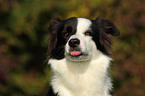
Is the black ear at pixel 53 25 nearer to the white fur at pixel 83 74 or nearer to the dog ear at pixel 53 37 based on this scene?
the dog ear at pixel 53 37

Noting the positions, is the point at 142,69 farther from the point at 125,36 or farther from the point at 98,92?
the point at 98,92

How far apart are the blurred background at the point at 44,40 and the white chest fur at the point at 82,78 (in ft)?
18.3

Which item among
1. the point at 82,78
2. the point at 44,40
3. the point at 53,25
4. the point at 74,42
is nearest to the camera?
the point at 74,42

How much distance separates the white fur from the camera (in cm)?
417

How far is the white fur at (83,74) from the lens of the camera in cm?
417

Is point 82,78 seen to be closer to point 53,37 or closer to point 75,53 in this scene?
point 75,53

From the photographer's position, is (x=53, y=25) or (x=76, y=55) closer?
(x=76, y=55)

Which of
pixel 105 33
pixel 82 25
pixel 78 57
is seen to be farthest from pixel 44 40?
pixel 78 57

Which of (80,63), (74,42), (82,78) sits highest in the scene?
(74,42)

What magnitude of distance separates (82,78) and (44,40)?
6.86 meters

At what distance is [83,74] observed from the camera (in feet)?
14.0

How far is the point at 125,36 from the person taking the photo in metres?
10.3

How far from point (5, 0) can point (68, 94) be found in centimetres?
786

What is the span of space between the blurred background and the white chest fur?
5.58 m
